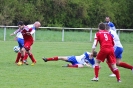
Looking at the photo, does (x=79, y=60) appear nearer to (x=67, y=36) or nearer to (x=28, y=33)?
(x=28, y=33)

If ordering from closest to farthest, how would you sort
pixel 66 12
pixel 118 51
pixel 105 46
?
pixel 105 46
pixel 118 51
pixel 66 12

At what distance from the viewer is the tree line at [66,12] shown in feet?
180

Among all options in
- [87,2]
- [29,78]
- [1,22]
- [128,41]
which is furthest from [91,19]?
[29,78]

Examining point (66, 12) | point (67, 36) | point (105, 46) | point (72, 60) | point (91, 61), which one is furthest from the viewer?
point (66, 12)

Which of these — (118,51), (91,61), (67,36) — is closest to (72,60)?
(91,61)

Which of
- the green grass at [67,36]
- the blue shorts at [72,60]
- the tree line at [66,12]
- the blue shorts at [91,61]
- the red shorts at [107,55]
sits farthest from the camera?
the tree line at [66,12]

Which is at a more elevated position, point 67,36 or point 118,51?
point 118,51

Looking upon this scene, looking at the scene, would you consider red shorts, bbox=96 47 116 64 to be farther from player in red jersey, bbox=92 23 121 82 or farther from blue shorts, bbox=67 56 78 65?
blue shorts, bbox=67 56 78 65

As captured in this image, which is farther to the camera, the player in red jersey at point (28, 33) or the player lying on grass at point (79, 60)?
the player in red jersey at point (28, 33)

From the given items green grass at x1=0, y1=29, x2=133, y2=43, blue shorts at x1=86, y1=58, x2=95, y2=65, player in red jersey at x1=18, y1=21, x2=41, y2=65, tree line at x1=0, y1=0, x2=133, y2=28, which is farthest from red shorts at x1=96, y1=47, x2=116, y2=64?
tree line at x1=0, y1=0, x2=133, y2=28

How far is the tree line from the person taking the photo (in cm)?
5488

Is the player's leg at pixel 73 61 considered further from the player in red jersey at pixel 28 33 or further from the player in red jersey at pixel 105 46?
the player in red jersey at pixel 105 46

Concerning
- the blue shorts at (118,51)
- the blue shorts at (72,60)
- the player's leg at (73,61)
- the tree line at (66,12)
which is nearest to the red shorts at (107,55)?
the blue shorts at (118,51)

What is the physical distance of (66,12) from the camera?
5931 centimetres
